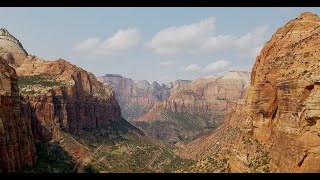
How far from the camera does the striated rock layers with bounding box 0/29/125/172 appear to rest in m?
62.3

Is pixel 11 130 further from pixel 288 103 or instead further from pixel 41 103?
pixel 288 103

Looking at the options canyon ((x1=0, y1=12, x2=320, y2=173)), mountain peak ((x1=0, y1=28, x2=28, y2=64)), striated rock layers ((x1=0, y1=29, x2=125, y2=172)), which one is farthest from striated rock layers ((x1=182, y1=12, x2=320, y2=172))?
mountain peak ((x1=0, y1=28, x2=28, y2=64))

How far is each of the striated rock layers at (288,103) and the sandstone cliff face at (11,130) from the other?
109 feet

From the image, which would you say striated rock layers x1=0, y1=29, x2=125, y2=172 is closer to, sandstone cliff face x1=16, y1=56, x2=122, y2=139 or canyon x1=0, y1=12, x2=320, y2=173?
sandstone cliff face x1=16, y1=56, x2=122, y2=139

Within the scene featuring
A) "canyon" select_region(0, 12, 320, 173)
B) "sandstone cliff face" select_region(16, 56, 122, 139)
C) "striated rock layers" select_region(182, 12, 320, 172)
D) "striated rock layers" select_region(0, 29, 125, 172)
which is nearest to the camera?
"striated rock layers" select_region(182, 12, 320, 172)

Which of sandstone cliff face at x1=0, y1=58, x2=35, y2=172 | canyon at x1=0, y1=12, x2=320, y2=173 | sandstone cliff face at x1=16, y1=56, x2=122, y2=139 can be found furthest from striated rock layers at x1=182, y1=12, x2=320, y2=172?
sandstone cliff face at x1=16, y1=56, x2=122, y2=139

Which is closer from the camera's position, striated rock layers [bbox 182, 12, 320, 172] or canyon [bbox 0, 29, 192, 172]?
striated rock layers [bbox 182, 12, 320, 172]

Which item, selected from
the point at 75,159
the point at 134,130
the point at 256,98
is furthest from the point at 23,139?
the point at 134,130

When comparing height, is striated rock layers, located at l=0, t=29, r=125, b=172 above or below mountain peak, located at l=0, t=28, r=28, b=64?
Answer: below

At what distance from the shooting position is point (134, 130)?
155500 mm

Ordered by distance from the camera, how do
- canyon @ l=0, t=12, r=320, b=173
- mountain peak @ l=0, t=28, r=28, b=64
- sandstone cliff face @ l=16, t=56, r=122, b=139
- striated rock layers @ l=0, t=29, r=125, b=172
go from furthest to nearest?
1. mountain peak @ l=0, t=28, r=28, b=64
2. sandstone cliff face @ l=16, t=56, r=122, b=139
3. striated rock layers @ l=0, t=29, r=125, b=172
4. canyon @ l=0, t=12, r=320, b=173

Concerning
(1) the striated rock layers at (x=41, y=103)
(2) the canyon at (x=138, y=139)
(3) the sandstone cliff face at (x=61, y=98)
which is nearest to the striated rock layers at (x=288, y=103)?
(2) the canyon at (x=138, y=139)

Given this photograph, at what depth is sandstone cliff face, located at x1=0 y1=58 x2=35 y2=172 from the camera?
56.9 metres
